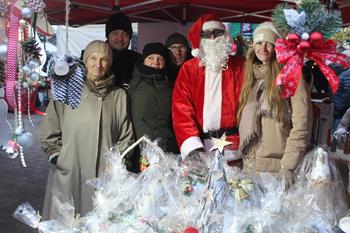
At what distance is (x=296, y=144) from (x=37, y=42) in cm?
148

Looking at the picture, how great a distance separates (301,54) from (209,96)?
0.93 meters

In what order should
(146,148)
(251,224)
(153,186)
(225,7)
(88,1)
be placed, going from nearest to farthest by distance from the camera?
(251,224) < (153,186) < (146,148) < (88,1) < (225,7)

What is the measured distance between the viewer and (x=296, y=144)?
2.20 metres

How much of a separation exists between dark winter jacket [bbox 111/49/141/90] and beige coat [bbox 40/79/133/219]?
333 mm

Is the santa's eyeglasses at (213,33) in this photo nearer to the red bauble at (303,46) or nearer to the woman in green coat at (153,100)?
the woman in green coat at (153,100)

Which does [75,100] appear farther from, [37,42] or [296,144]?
[296,144]

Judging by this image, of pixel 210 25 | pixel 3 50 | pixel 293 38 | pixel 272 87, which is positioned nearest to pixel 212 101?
pixel 272 87

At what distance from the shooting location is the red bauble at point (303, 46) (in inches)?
65.6

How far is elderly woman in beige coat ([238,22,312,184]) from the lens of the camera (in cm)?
221

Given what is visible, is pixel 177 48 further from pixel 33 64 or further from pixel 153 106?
pixel 33 64


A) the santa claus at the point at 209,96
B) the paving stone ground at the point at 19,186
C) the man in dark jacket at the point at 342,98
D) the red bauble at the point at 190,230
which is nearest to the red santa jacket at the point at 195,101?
the santa claus at the point at 209,96

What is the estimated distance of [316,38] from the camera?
5.45 feet

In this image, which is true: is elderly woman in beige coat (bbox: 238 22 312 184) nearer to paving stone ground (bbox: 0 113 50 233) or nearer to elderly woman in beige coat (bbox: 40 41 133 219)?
elderly woman in beige coat (bbox: 40 41 133 219)

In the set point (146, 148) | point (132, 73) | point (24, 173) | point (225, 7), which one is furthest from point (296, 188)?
point (24, 173)
